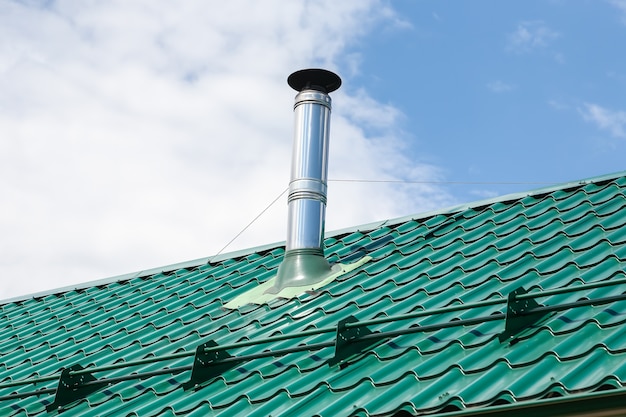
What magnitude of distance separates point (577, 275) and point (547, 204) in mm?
2452

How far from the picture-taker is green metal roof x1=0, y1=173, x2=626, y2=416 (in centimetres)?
615

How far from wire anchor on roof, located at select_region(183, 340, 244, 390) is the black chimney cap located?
4.17 meters

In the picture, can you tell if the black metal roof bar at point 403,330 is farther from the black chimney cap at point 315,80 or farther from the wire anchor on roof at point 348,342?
the black chimney cap at point 315,80

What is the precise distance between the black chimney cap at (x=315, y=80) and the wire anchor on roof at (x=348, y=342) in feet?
14.5

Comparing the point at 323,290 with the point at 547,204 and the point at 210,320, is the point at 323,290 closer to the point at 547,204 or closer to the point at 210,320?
the point at 210,320

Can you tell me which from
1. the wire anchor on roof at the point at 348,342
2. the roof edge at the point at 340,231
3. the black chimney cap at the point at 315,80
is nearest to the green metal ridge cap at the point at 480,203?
the roof edge at the point at 340,231

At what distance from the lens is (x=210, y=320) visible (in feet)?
32.1

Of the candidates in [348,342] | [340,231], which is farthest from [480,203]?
[348,342]

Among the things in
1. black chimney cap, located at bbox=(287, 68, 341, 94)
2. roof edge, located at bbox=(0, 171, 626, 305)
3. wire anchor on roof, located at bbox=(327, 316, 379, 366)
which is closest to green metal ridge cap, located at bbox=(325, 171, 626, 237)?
roof edge, located at bbox=(0, 171, 626, 305)

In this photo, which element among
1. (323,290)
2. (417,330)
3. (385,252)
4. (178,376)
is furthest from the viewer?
(385,252)

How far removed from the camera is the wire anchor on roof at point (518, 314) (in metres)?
6.66

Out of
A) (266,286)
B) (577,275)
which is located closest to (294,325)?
(266,286)

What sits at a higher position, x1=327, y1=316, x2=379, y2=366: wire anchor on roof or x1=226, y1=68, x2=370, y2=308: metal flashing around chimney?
x1=226, y1=68, x2=370, y2=308: metal flashing around chimney

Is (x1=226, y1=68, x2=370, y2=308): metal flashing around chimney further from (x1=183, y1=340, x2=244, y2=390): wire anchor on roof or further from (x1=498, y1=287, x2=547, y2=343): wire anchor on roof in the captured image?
(x1=498, y1=287, x2=547, y2=343): wire anchor on roof
